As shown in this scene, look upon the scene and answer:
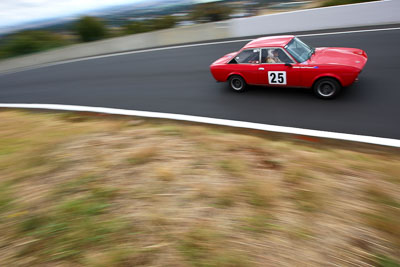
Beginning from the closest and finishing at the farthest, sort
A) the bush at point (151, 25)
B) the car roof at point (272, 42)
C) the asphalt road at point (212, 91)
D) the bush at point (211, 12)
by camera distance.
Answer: the asphalt road at point (212, 91)
the car roof at point (272, 42)
the bush at point (211, 12)
the bush at point (151, 25)

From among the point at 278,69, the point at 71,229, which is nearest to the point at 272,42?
the point at 278,69

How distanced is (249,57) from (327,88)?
2.07 m

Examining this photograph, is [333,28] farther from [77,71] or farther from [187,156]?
[77,71]

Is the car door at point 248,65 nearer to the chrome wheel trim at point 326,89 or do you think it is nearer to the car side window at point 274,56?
the car side window at point 274,56

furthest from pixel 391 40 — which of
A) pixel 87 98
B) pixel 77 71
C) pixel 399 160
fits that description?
pixel 77 71

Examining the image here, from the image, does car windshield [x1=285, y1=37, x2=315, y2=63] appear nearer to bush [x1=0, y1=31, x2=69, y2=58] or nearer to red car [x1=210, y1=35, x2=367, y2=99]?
red car [x1=210, y1=35, x2=367, y2=99]

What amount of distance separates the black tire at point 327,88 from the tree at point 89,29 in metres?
16.3

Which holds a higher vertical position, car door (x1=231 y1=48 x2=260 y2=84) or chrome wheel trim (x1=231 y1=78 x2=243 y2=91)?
car door (x1=231 y1=48 x2=260 y2=84)

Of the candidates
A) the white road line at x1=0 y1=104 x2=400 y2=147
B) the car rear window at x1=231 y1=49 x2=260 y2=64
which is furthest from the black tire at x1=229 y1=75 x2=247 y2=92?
the white road line at x1=0 y1=104 x2=400 y2=147

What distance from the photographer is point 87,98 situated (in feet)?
29.6

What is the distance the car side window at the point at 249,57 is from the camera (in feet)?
22.2

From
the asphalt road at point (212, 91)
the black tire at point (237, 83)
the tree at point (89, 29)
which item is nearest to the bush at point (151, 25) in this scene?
the tree at point (89, 29)

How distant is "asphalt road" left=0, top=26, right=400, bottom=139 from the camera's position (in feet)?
18.5

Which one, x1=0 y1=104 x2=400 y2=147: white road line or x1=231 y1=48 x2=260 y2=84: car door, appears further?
x1=231 y1=48 x2=260 y2=84: car door
